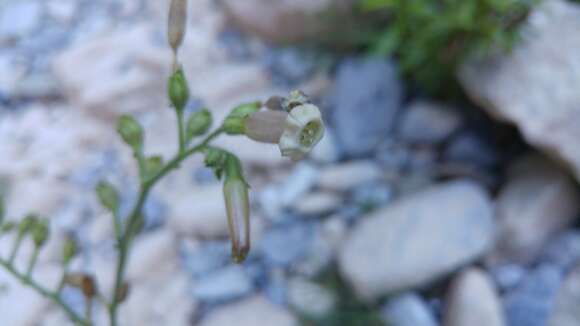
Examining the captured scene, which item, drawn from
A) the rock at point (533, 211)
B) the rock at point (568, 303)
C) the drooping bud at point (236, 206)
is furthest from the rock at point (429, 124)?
the drooping bud at point (236, 206)

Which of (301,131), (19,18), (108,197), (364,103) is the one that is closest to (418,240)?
A: (364,103)

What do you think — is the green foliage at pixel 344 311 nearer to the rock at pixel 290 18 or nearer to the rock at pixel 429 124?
the rock at pixel 429 124

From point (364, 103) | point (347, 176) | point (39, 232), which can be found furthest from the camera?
point (364, 103)

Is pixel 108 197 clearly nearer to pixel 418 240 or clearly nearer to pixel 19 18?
pixel 418 240

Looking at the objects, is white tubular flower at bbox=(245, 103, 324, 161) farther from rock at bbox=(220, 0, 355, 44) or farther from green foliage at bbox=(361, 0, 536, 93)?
rock at bbox=(220, 0, 355, 44)

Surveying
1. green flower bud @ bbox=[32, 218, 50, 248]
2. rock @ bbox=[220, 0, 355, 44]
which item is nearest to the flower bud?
green flower bud @ bbox=[32, 218, 50, 248]
